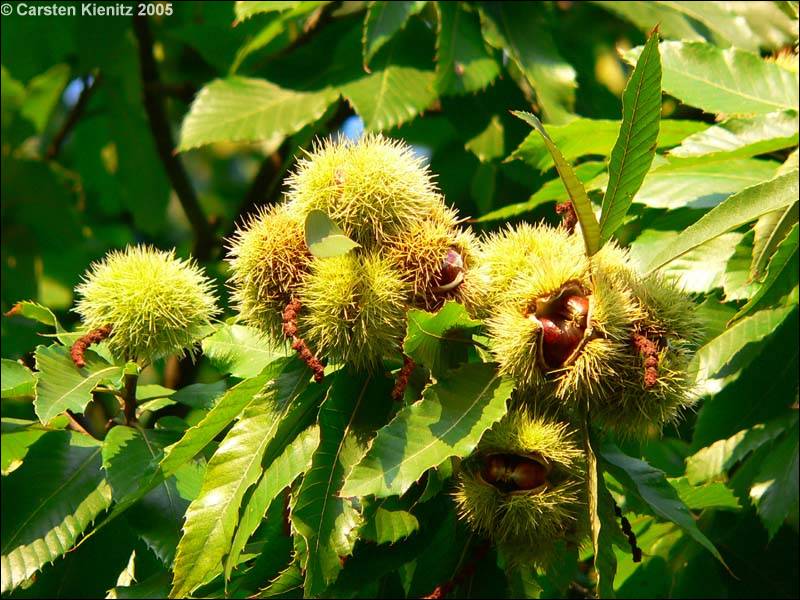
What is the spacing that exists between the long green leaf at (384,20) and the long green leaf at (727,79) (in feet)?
2.33

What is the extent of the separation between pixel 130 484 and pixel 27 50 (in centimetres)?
193

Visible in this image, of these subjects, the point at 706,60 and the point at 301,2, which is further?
the point at 301,2

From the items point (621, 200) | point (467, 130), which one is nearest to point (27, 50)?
point (467, 130)

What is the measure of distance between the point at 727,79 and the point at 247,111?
3.92ft

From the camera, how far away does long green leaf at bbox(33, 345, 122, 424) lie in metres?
1.44

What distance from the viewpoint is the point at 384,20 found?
2521 mm

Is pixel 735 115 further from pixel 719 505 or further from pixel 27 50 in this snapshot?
pixel 27 50

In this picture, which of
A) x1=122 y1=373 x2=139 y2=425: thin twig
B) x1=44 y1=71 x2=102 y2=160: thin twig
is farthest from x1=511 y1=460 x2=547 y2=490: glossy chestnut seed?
x1=44 y1=71 x2=102 y2=160: thin twig

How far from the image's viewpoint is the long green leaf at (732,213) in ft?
4.53

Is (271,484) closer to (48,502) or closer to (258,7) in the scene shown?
(48,502)

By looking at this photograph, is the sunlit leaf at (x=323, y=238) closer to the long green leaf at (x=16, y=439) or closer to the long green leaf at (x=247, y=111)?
the long green leaf at (x=16, y=439)

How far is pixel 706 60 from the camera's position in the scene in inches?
81.9

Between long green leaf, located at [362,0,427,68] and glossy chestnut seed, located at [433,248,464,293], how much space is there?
120 centimetres

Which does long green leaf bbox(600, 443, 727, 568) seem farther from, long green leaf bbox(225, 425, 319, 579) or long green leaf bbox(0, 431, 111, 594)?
long green leaf bbox(0, 431, 111, 594)
